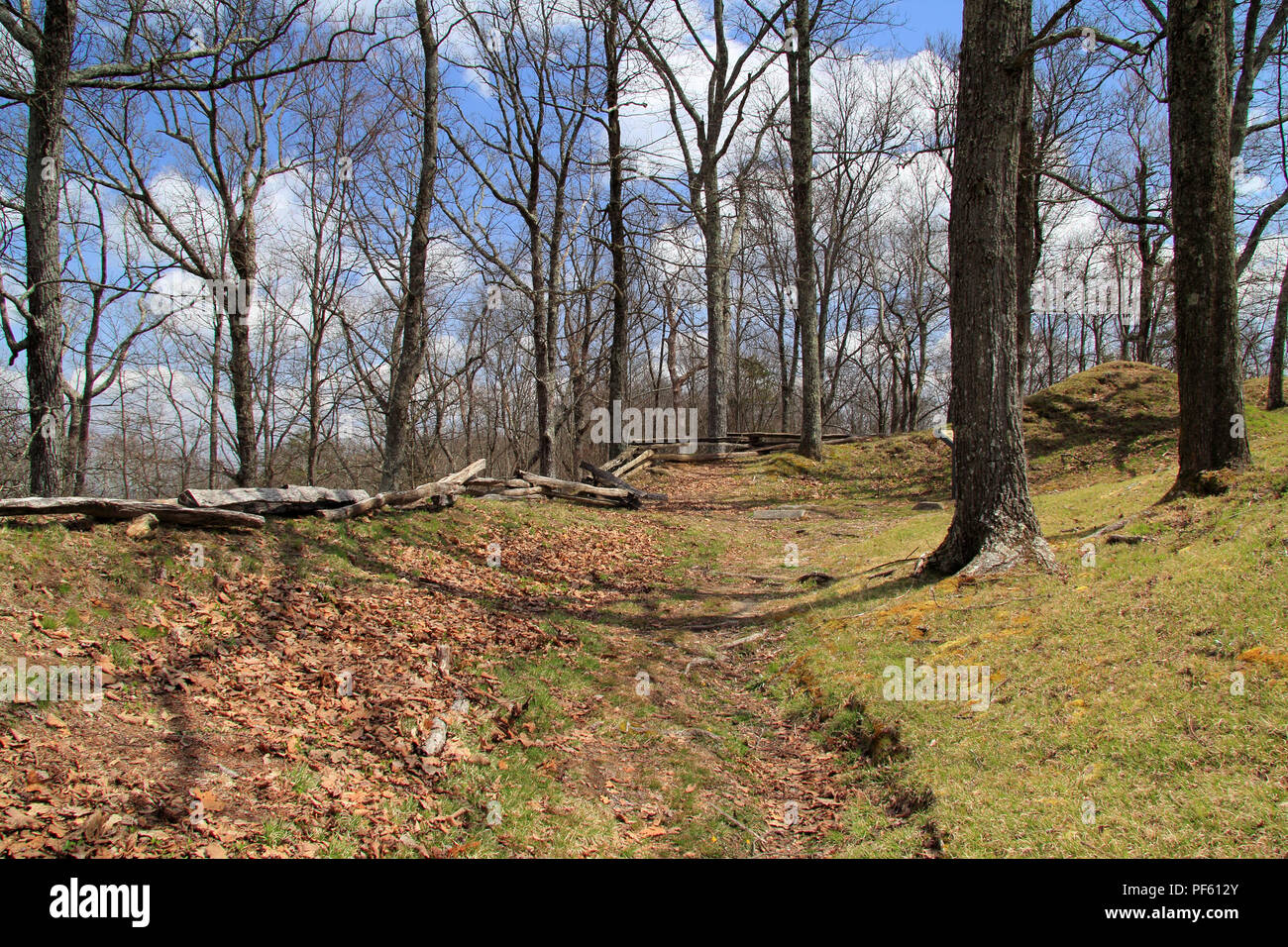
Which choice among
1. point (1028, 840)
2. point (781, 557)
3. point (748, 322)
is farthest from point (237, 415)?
point (748, 322)

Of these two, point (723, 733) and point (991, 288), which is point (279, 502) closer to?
point (723, 733)

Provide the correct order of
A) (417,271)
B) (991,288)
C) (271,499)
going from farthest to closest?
(417,271) → (271,499) → (991,288)

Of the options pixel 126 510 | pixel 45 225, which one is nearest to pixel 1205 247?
pixel 126 510

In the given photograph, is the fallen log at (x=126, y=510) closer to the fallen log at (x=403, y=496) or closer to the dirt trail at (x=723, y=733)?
the fallen log at (x=403, y=496)

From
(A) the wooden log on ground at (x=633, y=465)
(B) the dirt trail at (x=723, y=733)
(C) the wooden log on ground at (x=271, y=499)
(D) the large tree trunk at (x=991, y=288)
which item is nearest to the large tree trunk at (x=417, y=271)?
(C) the wooden log on ground at (x=271, y=499)

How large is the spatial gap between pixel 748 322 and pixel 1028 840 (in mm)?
40650

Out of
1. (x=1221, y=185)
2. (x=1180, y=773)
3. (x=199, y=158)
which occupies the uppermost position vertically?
(x=199, y=158)

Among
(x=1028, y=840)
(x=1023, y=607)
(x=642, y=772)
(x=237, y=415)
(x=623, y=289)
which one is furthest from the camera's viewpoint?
(x=623, y=289)

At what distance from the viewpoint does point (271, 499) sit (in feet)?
24.7

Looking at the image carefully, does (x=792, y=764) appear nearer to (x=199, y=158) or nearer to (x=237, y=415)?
(x=237, y=415)

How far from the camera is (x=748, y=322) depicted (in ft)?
138

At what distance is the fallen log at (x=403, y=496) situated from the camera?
26.6 feet

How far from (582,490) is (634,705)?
7.89 metres

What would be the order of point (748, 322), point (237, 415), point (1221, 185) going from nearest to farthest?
1. point (1221, 185)
2. point (237, 415)
3. point (748, 322)
